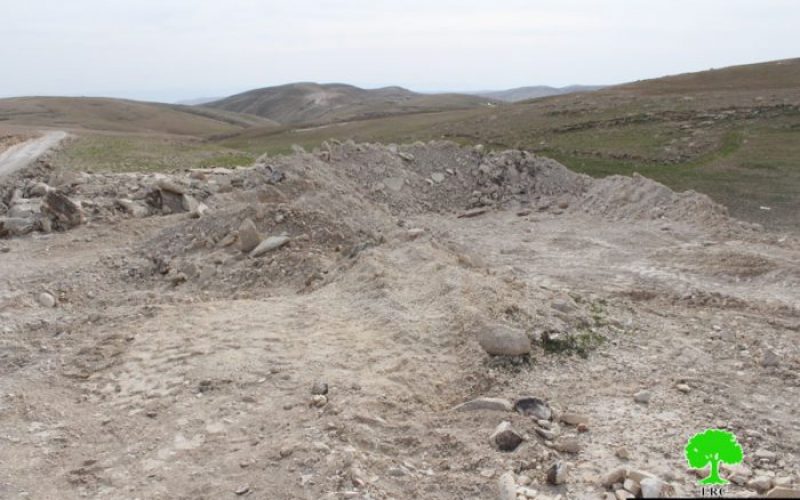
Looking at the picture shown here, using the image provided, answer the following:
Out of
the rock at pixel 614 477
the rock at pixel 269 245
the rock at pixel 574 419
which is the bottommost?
the rock at pixel 574 419

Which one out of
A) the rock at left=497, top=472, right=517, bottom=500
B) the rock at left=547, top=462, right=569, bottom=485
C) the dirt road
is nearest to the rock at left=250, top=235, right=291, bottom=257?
the rock at left=497, top=472, right=517, bottom=500

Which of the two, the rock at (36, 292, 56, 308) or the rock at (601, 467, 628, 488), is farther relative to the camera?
the rock at (36, 292, 56, 308)

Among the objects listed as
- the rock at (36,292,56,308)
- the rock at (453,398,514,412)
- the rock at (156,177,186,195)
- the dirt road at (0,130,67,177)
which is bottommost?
the rock at (453,398,514,412)

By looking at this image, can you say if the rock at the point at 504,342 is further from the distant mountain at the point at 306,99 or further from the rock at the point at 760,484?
the distant mountain at the point at 306,99

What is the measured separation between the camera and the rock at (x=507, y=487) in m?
5.05

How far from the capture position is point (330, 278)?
1038 cm

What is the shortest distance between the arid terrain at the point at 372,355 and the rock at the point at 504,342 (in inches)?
0.9

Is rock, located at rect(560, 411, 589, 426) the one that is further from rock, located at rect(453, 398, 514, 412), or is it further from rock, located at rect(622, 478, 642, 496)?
rock, located at rect(622, 478, 642, 496)

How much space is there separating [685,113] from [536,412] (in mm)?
28085

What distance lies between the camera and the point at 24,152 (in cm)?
2923

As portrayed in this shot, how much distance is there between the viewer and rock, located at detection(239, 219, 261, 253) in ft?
38.6

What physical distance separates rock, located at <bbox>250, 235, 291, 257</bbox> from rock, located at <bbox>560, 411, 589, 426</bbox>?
6.50m

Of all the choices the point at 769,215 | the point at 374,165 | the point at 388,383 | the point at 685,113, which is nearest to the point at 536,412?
the point at 388,383

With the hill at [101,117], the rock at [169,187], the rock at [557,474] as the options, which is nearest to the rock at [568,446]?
the rock at [557,474]
